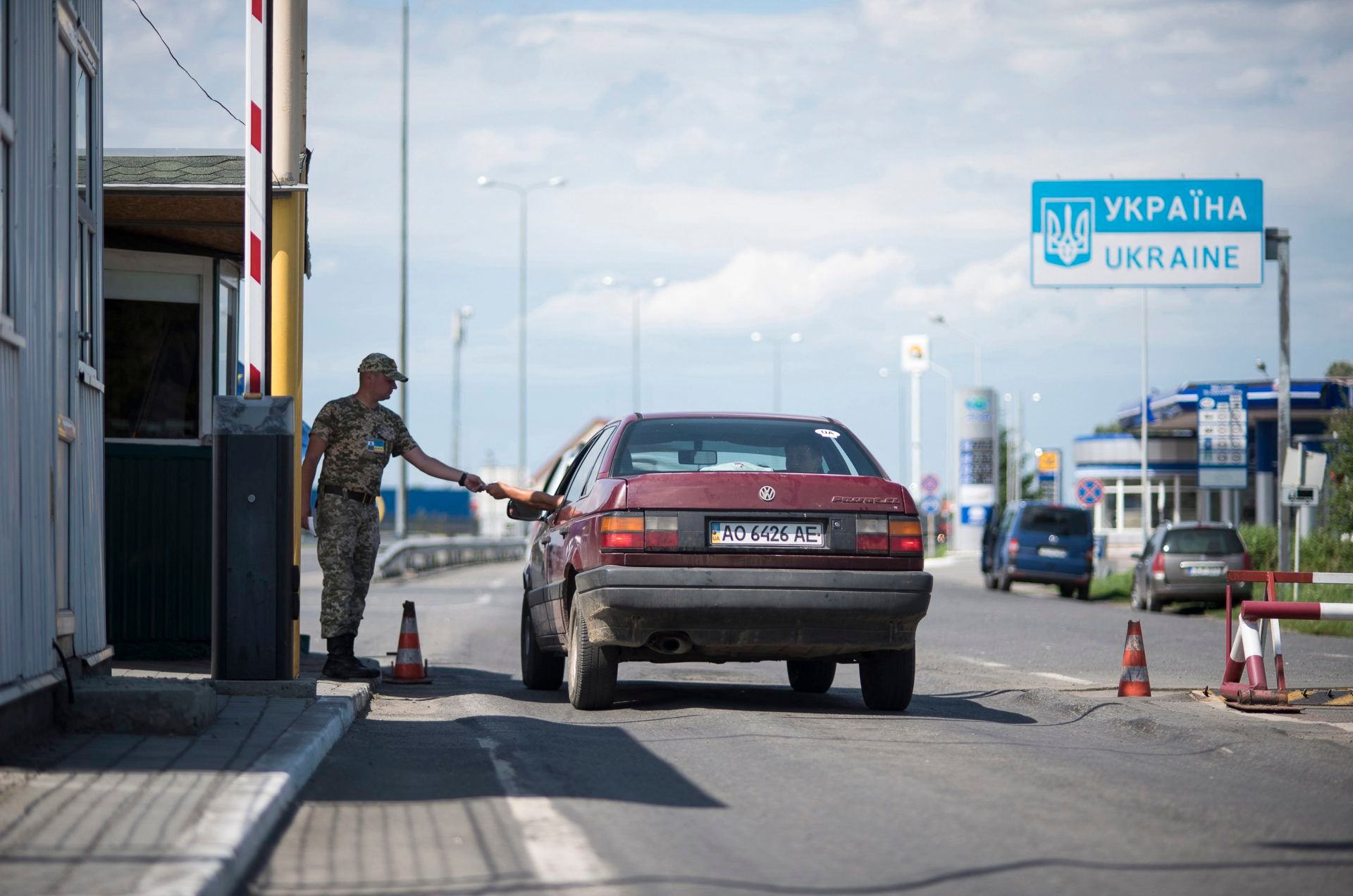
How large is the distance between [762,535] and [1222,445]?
31.2 meters

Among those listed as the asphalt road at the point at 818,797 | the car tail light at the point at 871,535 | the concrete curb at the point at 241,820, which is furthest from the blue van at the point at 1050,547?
the concrete curb at the point at 241,820

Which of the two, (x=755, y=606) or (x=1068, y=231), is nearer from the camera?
(x=755, y=606)

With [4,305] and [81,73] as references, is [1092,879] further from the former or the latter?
[81,73]

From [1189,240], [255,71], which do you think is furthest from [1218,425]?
[255,71]

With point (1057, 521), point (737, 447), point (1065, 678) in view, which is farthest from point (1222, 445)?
point (737, 447)

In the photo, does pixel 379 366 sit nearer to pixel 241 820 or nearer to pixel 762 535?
pixel 762 535

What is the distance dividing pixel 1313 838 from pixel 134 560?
852 cm

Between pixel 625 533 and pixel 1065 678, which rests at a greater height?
pixel 625 533

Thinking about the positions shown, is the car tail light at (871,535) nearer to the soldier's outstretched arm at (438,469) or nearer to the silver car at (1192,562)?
the soldier's outstretched arm at (438,469)

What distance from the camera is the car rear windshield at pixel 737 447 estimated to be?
9.35m

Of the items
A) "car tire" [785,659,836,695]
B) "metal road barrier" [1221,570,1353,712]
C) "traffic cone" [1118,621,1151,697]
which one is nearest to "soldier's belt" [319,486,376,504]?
"car tire" [785,659,836,695]

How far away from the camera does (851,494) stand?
346 inches

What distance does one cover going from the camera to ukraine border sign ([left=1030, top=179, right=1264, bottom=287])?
30031mm

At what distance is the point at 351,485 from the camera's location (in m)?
10.1
